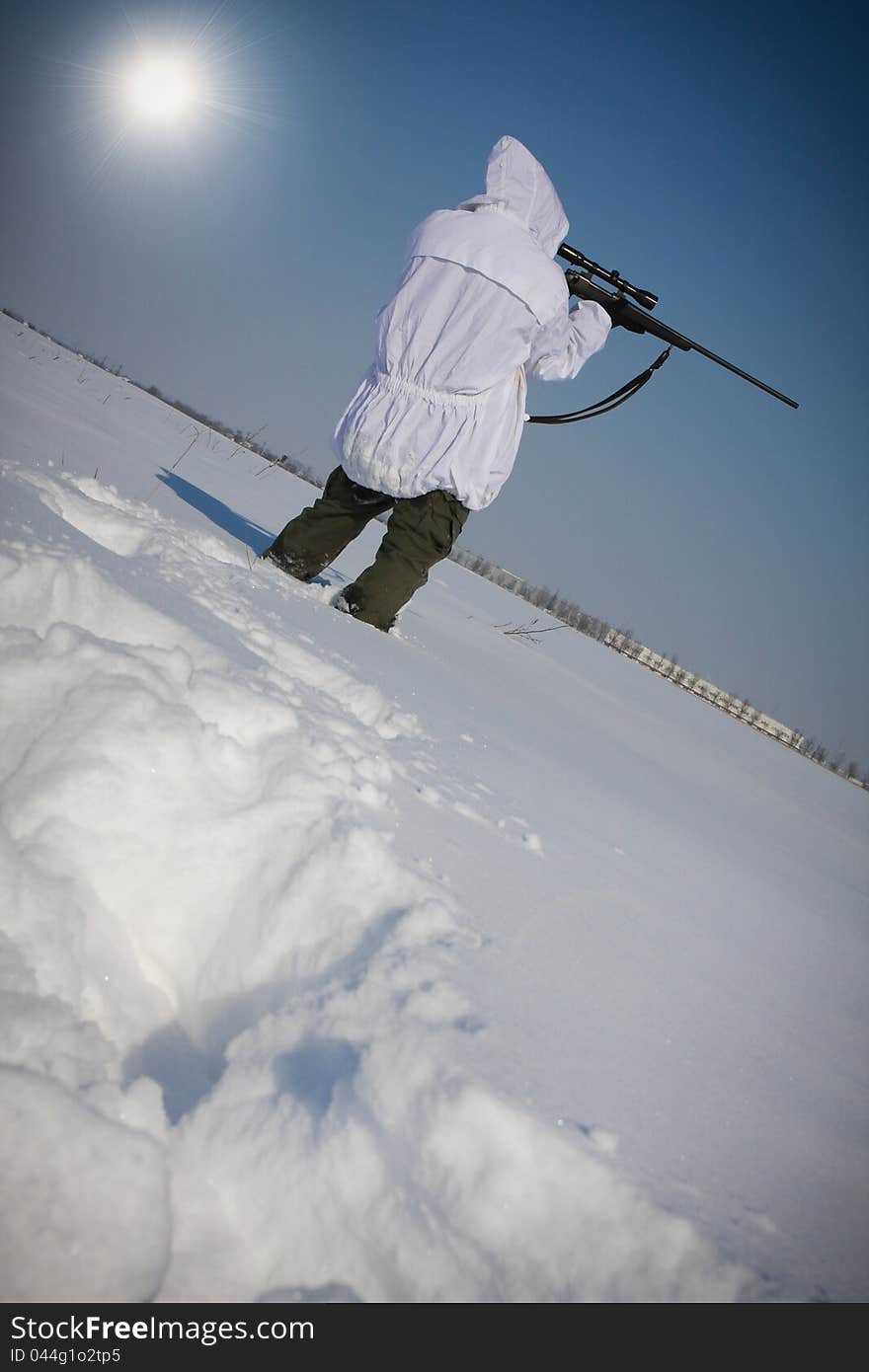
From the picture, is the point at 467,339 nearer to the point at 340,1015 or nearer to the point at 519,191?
the point at 519,191

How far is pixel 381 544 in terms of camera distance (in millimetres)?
2379

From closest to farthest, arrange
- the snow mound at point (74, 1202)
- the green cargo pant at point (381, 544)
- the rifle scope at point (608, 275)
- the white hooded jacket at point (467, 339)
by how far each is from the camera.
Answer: the snow mound at point (74, 1202) < the white hooded jacket at point (467, 339) < the green cargo pant at point (381, 544) < the rifle scope at point (608, 275)

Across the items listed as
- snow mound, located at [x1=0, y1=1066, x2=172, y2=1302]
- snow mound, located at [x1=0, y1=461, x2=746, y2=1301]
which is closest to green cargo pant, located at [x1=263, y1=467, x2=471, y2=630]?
snow mound, located at [x1=0, y1=461, x2=746, y2=1301]

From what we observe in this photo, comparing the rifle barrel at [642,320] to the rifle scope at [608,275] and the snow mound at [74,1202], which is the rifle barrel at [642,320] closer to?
the rifle scope at [608,275]

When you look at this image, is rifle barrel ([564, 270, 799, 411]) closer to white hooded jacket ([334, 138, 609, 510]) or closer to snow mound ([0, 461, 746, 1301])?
white hooded jacket ([334, 138, 609, 510])

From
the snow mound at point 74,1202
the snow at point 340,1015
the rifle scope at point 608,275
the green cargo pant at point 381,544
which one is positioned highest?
the rifle scope at point 608,275

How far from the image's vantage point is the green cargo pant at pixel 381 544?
2295mm

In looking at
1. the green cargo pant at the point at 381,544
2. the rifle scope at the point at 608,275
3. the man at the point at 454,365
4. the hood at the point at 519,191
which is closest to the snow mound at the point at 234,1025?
the green cargo pant at the point at 381,544

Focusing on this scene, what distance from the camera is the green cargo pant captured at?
2.29 m

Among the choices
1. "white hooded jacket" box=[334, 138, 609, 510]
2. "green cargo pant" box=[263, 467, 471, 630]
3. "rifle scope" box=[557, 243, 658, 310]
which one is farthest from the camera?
"rifle scope" box=[557, 243, 658, 310]

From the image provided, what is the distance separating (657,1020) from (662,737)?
3593 mm

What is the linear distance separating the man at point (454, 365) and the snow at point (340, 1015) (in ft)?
3.52

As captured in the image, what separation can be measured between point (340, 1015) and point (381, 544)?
6.42 feet

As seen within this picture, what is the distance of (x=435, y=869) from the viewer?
867 mm
